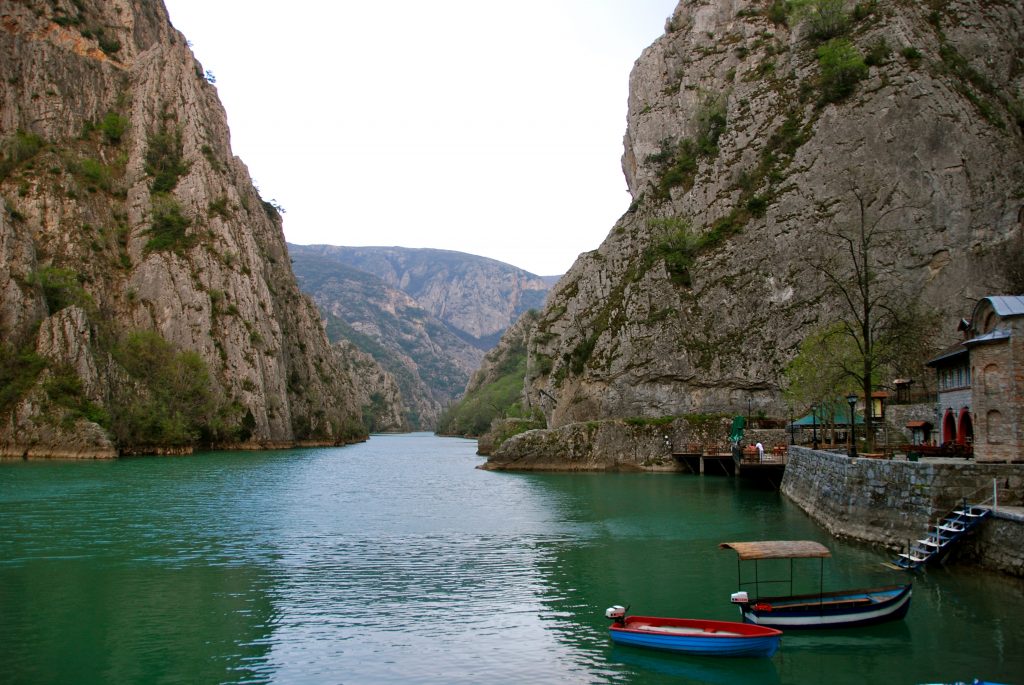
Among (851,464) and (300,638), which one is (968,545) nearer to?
(851,464)

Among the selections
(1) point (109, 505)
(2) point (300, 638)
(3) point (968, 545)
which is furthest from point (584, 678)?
(1) point (109, 505)

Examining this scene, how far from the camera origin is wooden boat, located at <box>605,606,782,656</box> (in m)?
18.3

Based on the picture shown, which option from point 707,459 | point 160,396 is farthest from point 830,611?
point 160,396

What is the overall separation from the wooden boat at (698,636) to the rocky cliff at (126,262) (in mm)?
81809

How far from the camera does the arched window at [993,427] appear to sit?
3087cm

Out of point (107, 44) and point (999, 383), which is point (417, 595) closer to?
point (999, 383)

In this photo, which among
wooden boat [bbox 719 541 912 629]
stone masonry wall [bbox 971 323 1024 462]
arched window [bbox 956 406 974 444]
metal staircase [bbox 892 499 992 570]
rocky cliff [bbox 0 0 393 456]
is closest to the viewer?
wooden boat [bbox 719 541 912 629]

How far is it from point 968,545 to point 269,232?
469ft

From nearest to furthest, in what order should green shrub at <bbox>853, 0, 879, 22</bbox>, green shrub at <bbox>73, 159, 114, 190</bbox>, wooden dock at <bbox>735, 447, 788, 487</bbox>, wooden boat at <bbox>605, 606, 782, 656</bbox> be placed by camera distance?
wooden boat at <bbox>605, 606, 782, 656</bbox>, wooden dock at <bbox>735, 447, 788, 487</bbox>, green shrub at <bbox>853, 0, 879, 22</bbox>, green shrub at <bbox>73, 159, 114, 190</bbox>

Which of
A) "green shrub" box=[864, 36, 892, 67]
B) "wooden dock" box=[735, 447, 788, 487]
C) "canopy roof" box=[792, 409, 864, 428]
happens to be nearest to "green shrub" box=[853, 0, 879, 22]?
"green shrub" box=[864, 36, 892, 67]

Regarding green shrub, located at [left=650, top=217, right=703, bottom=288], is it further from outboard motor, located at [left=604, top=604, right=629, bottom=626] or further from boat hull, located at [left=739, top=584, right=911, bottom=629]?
outboard motor, located at [left=604, top=604, right=629, bottom=626]

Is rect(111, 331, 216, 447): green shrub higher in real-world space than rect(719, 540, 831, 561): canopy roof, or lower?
higher

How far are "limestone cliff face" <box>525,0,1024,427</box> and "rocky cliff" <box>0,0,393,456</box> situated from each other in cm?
4762

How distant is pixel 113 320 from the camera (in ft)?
362
